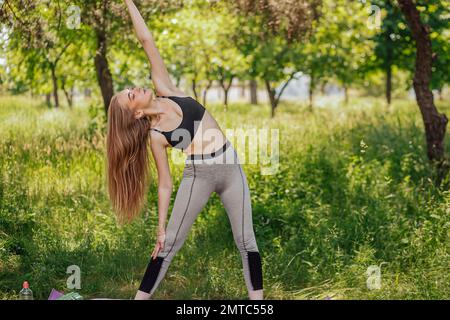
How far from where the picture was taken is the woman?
13.3 ft

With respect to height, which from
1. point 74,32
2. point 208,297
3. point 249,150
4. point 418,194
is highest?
point 74,32

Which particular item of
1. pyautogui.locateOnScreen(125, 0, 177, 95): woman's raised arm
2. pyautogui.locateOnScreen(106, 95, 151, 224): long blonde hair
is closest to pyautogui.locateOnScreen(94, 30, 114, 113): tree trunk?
pyautogui.locateOnScreen(125, 0, 177, 95): woman's raised arm

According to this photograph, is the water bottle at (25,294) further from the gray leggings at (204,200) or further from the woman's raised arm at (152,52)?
the woman's raised arm at (152,52)

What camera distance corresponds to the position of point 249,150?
793 centimetres

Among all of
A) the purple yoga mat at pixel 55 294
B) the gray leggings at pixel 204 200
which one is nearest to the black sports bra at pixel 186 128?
the gray leggings at pixel 204 200

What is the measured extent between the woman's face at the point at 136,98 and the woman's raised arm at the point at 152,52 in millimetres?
234

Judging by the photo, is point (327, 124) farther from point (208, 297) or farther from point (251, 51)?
point (251, 51)

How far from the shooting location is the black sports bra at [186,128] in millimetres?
4020

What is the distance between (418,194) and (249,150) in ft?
7.74

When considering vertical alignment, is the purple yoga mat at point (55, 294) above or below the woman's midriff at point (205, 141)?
below

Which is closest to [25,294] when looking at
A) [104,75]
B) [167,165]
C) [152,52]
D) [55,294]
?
[55,294]

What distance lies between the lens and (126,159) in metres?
4.16

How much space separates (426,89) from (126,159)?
A: 4.55 metres
